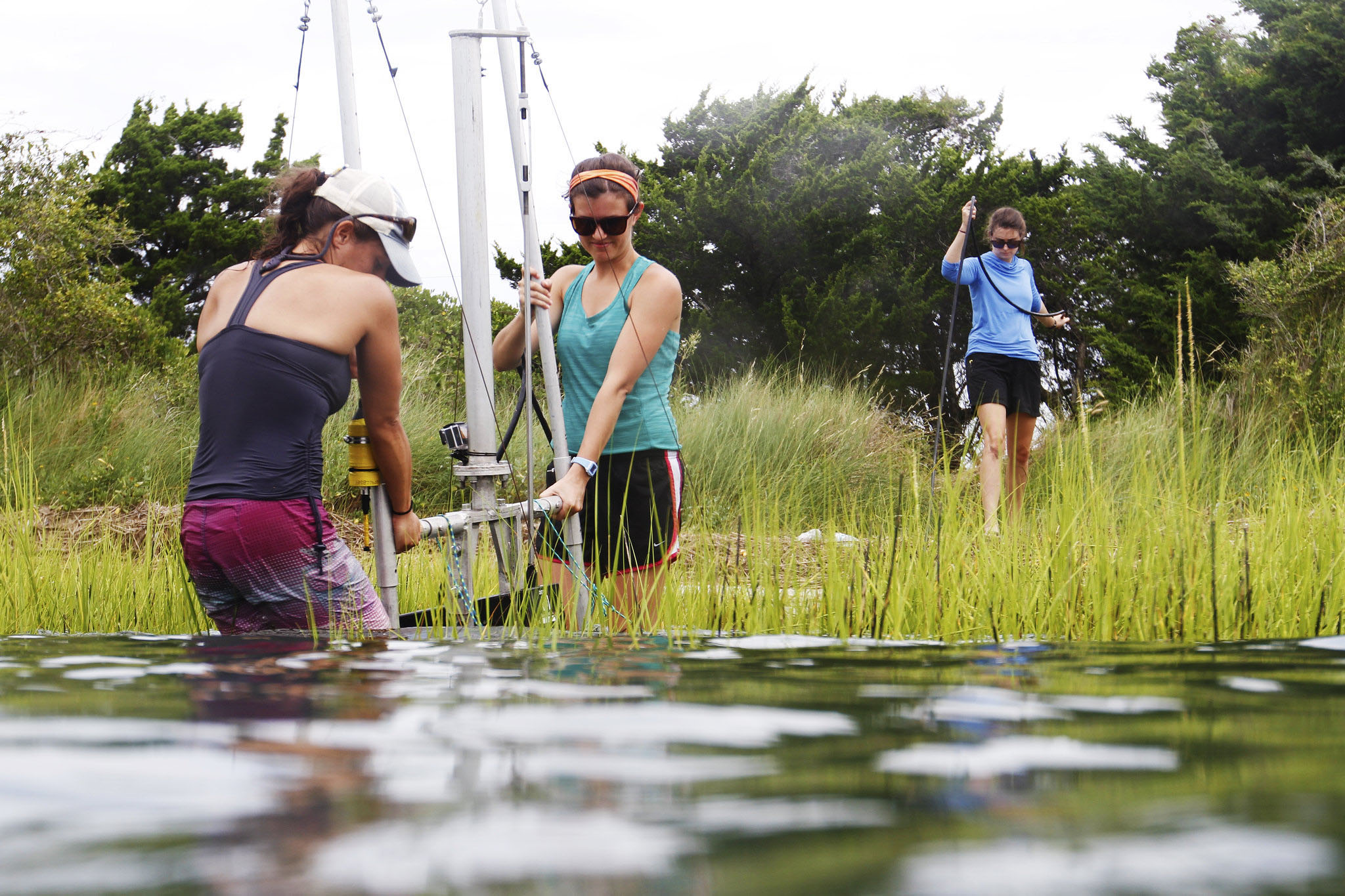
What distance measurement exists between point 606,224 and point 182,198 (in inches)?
871

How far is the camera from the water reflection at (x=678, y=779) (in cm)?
93

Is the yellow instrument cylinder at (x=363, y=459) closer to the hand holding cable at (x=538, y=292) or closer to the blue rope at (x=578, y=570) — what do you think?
the blue rope at (x=578, y=570)

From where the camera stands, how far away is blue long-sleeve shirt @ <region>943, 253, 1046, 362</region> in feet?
20.6

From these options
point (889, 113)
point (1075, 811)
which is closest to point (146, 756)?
point (1075, 811)

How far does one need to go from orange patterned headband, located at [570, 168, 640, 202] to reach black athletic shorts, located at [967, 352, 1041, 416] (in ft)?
11.7

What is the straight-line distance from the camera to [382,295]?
8.41ft

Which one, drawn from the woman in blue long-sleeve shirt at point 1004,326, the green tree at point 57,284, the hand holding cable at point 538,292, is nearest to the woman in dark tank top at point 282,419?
the hand holding cable at point 538,292

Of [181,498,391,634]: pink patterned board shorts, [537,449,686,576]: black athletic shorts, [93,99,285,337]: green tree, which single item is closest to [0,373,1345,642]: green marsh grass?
[537,449,686,576]: black athletic shorts

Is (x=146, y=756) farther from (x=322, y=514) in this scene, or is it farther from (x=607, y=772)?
(x=322, y=514)

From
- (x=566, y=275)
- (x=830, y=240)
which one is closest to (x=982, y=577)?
(x=566, y=275)

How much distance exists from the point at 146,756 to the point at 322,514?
4.29 feet

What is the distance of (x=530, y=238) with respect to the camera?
3.12m

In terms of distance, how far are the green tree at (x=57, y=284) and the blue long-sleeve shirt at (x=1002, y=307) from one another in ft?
27.1

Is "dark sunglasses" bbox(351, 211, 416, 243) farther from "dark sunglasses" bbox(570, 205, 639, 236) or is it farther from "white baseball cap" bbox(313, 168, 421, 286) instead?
"dark sunglasses" bbox(570, 205, 639, 236)
